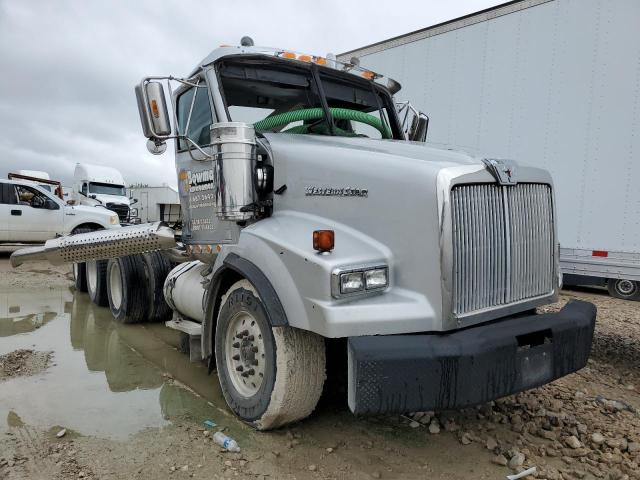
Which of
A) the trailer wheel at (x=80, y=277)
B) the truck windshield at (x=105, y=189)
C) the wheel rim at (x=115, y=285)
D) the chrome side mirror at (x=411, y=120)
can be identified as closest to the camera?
the chrome side mirror at (x=411, y=120)

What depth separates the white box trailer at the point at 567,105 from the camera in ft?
15.9

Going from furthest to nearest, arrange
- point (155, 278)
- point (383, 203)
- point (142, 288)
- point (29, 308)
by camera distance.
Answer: point (29, 308) → point (142, 288) → point (155, 278) → point (383, 203)

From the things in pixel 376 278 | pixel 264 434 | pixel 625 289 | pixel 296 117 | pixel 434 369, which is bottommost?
pixel 264 434

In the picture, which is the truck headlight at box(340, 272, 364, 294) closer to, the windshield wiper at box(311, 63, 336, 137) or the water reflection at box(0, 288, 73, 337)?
the windshield wiper at box(311, 63, 336, 137)

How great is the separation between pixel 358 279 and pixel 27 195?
42.9ft

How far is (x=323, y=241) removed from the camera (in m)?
2.59

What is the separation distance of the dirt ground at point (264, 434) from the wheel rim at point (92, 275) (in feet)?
7.86

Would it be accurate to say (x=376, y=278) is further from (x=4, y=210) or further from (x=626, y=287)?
(x=4, y=210)

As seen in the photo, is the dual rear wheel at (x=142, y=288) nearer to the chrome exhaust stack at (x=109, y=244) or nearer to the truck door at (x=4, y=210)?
the chrome exhaust stack at (x=109, y=244)

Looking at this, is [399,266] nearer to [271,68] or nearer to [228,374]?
[228,374]

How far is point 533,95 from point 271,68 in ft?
11.1

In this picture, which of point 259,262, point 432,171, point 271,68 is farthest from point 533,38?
point 259,262

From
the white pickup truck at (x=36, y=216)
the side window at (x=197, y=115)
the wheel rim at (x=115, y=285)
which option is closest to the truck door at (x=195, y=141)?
the side window at (x=197, y=115)

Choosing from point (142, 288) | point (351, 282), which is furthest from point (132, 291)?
point (351, 282)
